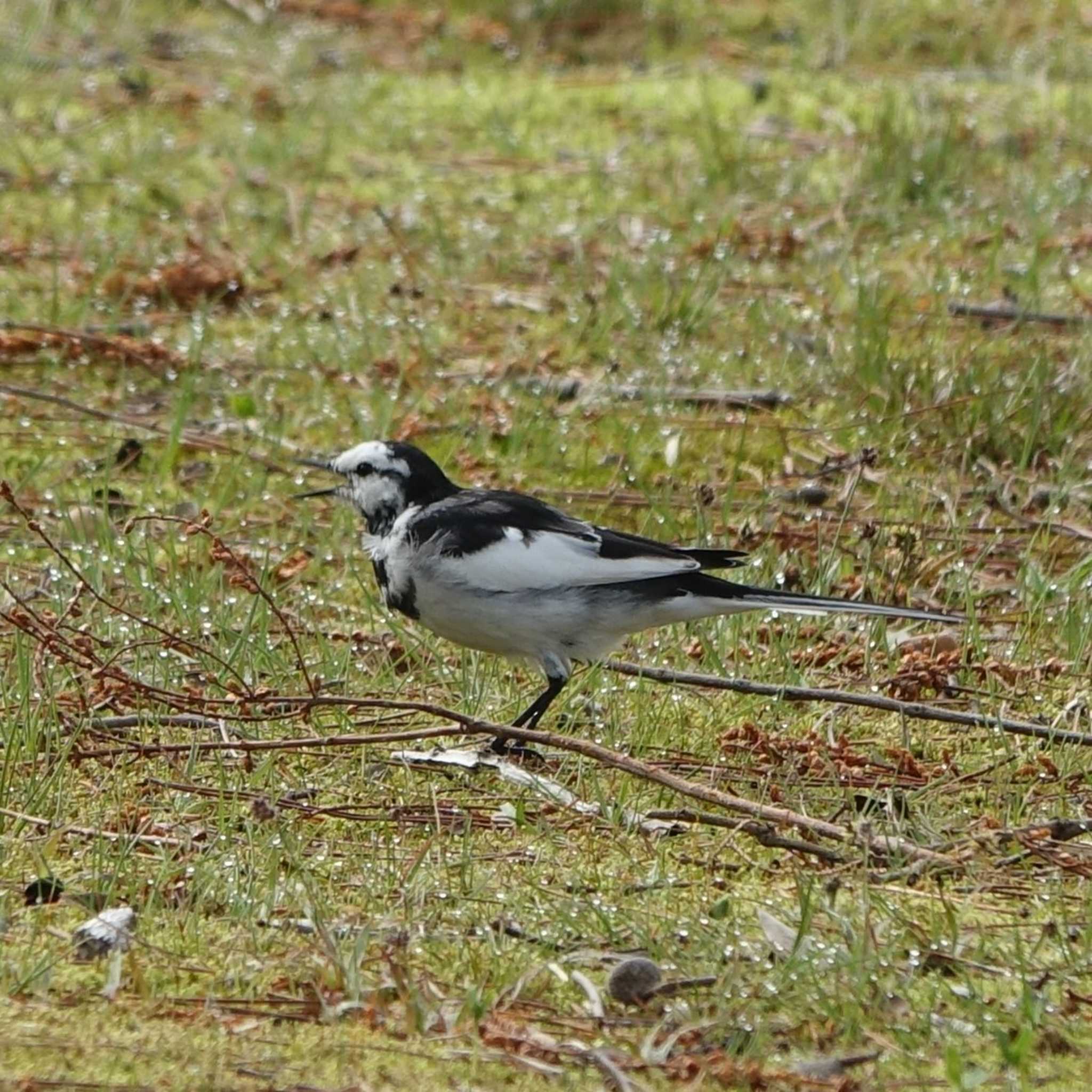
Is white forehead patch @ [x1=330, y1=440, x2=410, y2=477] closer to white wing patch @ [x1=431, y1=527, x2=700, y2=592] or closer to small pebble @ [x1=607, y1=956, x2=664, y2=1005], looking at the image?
white wing patch @ [x1=431, y1=527, x2=700, y2=592]

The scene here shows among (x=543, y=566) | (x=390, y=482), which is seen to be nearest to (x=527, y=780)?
(x=543, y=566)

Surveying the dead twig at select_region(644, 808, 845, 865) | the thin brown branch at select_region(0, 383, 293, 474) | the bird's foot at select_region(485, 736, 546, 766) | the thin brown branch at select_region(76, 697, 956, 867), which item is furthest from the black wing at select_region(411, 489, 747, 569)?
the thin brown branch at select_region(0, 383, 293, 474)

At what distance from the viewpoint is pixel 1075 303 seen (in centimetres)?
780

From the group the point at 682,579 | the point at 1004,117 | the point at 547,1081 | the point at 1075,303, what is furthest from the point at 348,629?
the point at 1004,117

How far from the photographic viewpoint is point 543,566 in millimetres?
5008

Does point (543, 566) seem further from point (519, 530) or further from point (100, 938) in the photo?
point (100, 938)

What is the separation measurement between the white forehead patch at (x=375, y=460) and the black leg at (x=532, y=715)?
729mm

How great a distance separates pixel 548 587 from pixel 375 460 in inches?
31.3

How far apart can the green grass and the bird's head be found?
0.33 metres

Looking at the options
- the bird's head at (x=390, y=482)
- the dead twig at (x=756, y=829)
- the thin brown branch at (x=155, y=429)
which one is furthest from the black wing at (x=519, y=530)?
the thin brown branch at (x=155, y=429)

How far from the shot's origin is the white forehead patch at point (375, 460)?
18.1 ft

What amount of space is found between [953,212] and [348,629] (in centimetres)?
390

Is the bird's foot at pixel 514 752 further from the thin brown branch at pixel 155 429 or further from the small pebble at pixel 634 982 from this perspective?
the thin brown branch at pixel 155 429

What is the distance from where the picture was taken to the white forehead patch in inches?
217
